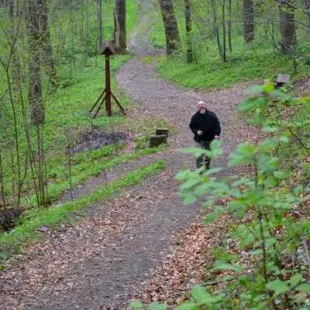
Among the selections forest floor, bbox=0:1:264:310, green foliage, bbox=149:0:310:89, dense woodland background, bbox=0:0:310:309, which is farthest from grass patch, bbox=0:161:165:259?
green foliage, bbox=149:0:310:89

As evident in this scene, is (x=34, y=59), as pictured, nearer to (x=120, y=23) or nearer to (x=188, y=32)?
(x=188, y=32)

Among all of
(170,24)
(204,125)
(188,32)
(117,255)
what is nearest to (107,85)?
(188,32)

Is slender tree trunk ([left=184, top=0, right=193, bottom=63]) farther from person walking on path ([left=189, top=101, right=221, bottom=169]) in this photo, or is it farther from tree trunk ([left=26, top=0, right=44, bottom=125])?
person walking on path ([left=189, top=101, right=221, bottom=169])

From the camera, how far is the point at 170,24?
101 ft

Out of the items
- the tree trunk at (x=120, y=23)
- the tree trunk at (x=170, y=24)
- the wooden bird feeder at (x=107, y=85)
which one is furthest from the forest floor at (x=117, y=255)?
the tree trunk at (x=120, y=23)

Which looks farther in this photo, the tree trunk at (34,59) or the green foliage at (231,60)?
the green foliage at (231,60)

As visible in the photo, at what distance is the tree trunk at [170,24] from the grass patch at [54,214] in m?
17.3

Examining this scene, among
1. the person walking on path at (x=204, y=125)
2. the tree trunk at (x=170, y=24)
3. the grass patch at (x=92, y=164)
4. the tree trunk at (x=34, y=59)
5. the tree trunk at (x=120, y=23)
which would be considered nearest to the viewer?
the person walking on path at (x=204, y=125)

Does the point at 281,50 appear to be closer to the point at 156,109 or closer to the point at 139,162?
the point at 156,109

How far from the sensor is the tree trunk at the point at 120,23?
122 ft

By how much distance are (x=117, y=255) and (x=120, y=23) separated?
30006mm

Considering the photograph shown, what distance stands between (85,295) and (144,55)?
102 ft

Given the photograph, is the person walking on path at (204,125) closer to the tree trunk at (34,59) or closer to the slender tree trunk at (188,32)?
the tree trunk at (34,59)

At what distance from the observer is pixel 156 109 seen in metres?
21.9
